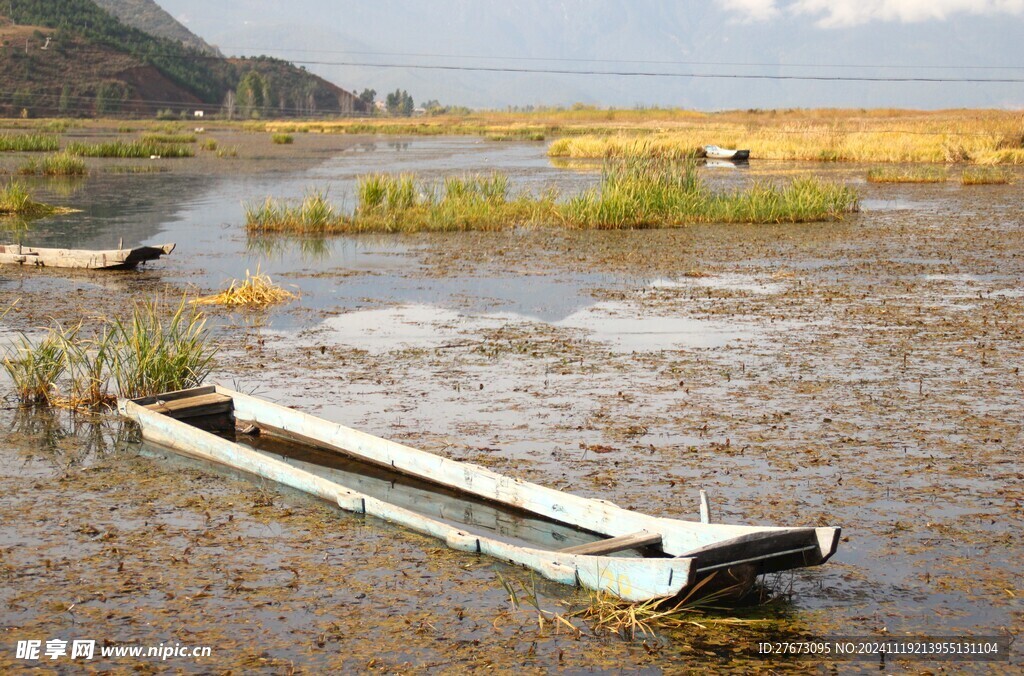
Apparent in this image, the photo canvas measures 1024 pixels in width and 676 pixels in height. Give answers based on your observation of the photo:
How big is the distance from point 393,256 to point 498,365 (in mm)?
7635

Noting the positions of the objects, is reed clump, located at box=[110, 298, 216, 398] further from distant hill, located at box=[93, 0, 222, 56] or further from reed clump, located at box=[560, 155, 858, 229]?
distant hill, located at box=[93, 0, 222, 56]

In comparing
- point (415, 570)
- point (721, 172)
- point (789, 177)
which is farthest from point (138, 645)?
point (721, 172)

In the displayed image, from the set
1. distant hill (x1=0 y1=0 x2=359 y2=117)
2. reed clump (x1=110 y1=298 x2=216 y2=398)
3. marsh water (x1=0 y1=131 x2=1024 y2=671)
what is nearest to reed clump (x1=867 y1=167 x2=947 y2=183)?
marsh water (x1=0 y1=131 x2=1024 y2=671)

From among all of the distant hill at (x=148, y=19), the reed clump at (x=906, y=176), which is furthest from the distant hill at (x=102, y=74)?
the reed clump at (x=906, y=176)

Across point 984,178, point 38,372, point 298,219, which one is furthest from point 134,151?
point 38,372

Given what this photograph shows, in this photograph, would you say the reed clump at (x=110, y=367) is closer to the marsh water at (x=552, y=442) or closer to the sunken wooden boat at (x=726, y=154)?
the marsh water at (x=552, y=442)

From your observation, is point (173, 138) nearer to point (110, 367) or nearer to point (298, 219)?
point (298, 219)

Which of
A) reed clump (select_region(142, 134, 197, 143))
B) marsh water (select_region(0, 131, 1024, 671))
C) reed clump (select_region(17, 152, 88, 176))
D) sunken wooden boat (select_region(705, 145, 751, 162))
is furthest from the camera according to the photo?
reed clump (select_region(142, 134, 197, 143))

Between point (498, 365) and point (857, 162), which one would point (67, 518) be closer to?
point (498, 365)

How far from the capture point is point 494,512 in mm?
6473

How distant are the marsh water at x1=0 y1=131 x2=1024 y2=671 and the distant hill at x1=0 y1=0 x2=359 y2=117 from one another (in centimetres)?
6930

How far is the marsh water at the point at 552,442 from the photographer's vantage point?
16.5 feet

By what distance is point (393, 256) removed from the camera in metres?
17.2

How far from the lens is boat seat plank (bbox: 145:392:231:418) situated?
787 centimetres
